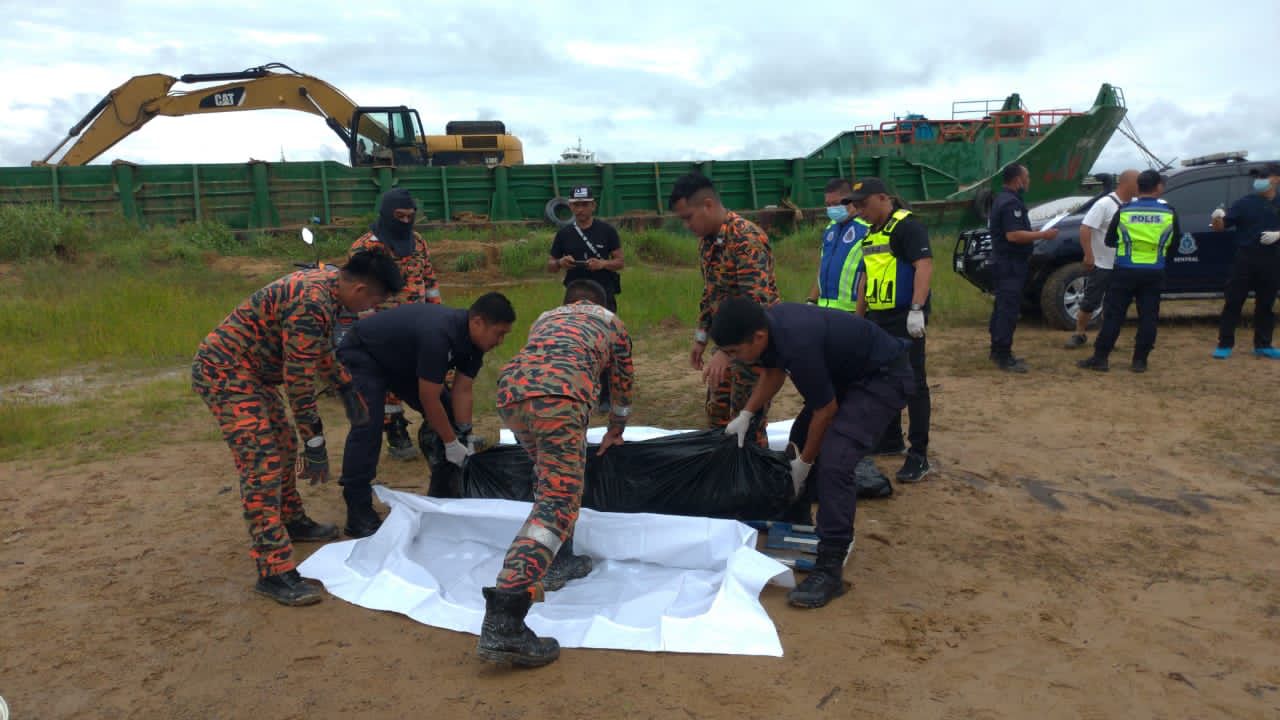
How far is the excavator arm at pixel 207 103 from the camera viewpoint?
15.6 m

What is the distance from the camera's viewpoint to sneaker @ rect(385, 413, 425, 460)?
216 inches

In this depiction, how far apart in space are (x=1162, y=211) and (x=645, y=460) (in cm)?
532

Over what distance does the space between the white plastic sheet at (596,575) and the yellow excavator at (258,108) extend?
13.1 m

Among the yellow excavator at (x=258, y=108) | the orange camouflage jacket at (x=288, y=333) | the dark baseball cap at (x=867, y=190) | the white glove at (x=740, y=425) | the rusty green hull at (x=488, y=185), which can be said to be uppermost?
the yellow excavator at (x=258, y=108)

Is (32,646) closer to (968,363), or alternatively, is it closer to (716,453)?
(716,453)

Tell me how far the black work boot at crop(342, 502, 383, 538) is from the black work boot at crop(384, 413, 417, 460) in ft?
4.13

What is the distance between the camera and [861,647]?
3.06m

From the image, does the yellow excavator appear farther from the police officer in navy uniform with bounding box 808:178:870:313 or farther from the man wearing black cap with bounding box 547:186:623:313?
the police officer in navy uniform with bounding box 808:178:870:313

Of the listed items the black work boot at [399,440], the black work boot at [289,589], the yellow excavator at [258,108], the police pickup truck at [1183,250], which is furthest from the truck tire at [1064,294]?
the yellow excavator at [258,108]

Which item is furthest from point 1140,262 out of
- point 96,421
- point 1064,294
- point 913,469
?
point 96,421

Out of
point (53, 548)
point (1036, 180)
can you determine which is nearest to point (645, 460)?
point (53, 548)

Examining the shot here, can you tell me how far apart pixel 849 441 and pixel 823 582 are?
59 centimetres

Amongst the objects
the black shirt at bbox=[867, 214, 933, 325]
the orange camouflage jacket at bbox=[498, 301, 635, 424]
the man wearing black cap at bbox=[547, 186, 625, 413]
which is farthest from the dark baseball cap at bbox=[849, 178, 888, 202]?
the man wearing black cap at bbox=[547, 186, 625, 413]

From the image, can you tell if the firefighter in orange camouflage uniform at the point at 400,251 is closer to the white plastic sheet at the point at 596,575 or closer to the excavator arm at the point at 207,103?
the white plastic sheet at the point at 596,575
